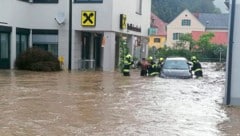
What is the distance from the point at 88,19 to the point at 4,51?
633 centimetres

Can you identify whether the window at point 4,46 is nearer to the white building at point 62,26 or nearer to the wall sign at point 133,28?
the white building at point 62,26

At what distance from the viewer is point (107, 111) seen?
13.3 m

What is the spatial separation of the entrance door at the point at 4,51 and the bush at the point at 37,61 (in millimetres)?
696

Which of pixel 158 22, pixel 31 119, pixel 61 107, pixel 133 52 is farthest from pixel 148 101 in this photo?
pixel 158 22

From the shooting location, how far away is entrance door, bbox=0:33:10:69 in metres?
32.5

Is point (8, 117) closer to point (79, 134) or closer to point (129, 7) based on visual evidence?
point (79, 134)

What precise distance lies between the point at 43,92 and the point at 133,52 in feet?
90.0

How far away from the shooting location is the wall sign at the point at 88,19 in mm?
34594

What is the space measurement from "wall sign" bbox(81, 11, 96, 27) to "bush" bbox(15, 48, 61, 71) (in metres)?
3.67

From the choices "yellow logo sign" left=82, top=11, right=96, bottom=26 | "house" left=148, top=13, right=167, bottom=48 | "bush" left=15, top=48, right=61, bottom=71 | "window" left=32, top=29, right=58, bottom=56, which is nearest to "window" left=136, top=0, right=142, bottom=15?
"yellow logo sign" left=82, top=11, right=96, bottom=26

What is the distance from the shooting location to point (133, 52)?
4509 centimetres

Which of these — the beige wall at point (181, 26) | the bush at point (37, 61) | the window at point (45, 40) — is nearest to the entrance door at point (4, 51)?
the bush at point (37, 61)

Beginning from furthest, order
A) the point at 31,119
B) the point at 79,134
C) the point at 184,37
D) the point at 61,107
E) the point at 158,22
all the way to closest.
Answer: the point at 158,22 → the point at 184,37 → the point at 61,107 → the point at 31,119 → the point at 79,134

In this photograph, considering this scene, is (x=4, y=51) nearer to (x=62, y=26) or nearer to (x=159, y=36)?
(x=62, y=26)
